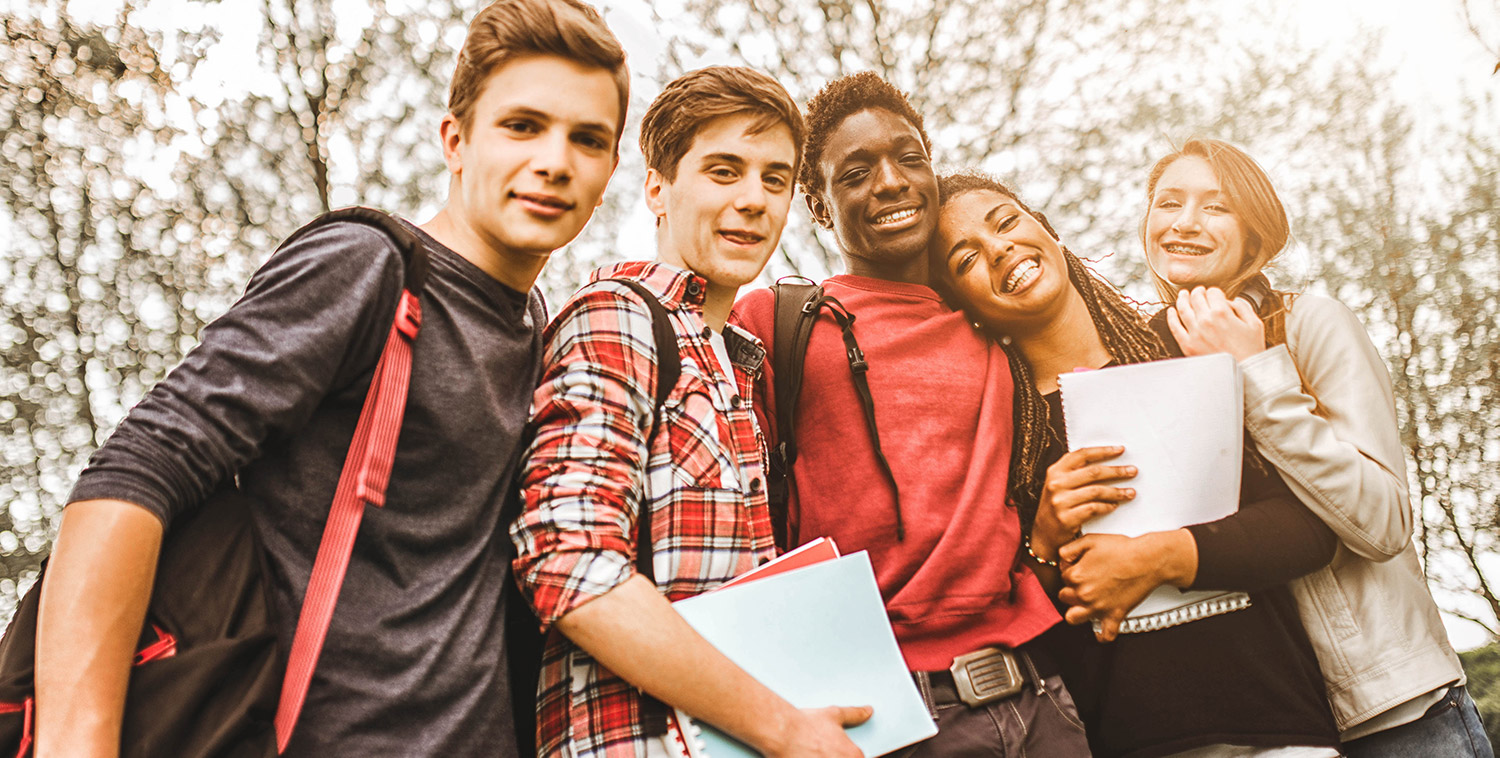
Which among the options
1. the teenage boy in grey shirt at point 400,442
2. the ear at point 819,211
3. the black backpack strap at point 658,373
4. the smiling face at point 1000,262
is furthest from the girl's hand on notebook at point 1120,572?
the teenage boy in grey shirt at point 400,442

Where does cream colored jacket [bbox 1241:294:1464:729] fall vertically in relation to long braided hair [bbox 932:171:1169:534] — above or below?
below

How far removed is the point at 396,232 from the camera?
1.45 metres

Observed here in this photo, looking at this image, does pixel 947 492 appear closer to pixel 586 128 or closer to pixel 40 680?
pixel 586 128

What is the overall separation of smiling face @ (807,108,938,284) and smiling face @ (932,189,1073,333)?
8 centimetres

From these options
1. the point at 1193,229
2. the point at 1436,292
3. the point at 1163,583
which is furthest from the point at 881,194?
the point at 1436,292

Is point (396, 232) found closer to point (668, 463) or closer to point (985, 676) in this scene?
point (668, 463)

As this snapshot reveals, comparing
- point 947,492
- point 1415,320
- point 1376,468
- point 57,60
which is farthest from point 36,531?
point 1415,320

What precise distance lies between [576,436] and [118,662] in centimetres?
69

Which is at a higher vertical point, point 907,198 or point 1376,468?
point 907,198

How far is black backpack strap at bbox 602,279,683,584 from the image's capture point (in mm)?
1610

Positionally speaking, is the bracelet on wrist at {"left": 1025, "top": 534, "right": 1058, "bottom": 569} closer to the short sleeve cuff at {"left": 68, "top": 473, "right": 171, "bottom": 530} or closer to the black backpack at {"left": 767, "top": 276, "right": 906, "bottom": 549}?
the black backpack at {"left": 767, "top": 276, "right": 906, "bottom": 549}

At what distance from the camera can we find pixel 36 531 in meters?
3.72

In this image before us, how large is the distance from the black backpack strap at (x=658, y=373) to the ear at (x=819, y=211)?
3.29 ft

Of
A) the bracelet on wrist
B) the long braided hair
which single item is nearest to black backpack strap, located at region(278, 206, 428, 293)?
the long braided hair
